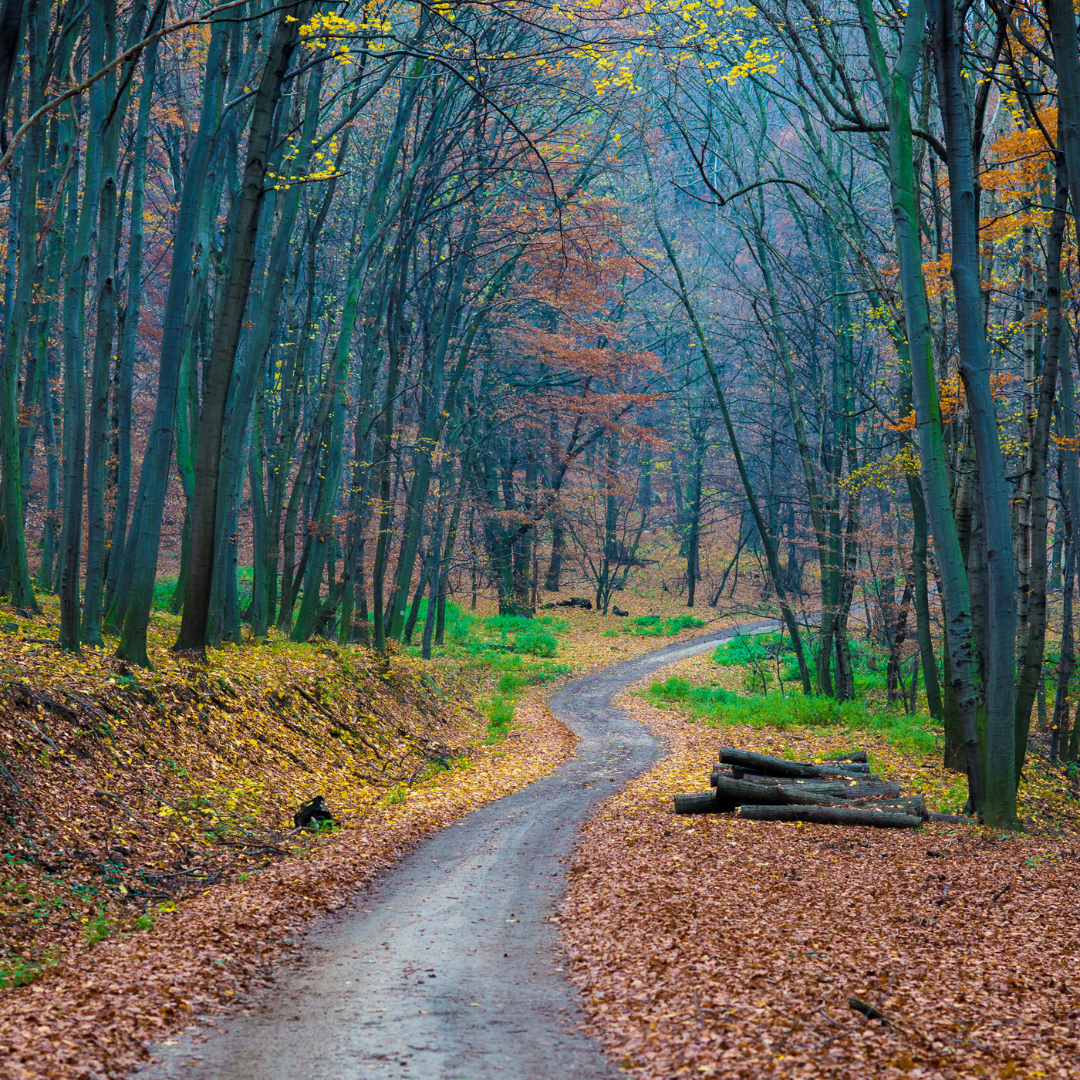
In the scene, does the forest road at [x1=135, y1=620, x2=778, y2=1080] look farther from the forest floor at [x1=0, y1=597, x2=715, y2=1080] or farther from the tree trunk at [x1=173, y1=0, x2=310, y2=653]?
the tree trunk at [x1=173, y1=0, x2=310, y2=653]

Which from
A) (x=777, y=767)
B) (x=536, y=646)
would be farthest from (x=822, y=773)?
(x=536, y=646)

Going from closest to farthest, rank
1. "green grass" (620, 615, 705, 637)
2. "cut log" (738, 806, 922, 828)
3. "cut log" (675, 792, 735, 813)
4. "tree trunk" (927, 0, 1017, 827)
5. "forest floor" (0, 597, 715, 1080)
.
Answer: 1. "forest floor" (0, 597, 715, 1080)
2. "tree trunk" (927, 0, 1017, 827)
3. "cut log" (738, 806, 922, 828)
4. "cut log" (675, 792, 735, 813)
5. "green grass" (620, 615, 705, 637)

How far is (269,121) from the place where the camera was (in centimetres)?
962

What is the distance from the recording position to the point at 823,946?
484 cm

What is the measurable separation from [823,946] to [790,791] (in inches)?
174

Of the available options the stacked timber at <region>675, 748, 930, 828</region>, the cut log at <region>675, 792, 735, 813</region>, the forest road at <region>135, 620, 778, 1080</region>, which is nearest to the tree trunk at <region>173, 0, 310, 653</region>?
the forest road at <region>135, 620, 778, 1080</region>

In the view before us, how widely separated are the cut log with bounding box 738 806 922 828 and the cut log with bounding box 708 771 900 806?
12cm

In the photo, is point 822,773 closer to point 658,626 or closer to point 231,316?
point 231,316

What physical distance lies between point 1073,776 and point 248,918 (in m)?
11.9

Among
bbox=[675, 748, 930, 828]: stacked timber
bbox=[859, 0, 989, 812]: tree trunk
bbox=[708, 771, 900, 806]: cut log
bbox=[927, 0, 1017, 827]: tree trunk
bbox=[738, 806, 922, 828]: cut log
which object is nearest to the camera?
bbox=[927, 0, 1017, 827]: tree trunk

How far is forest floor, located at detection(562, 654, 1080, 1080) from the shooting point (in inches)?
→ 141

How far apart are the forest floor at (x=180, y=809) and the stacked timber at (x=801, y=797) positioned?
2693mm

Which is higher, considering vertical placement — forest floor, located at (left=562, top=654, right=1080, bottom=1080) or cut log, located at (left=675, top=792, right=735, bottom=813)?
forest floor, located at (left=562, top=654, right=1080, bottom=1080)

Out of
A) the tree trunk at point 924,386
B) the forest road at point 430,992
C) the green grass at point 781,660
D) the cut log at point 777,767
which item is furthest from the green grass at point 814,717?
the forest road at point 430,992
